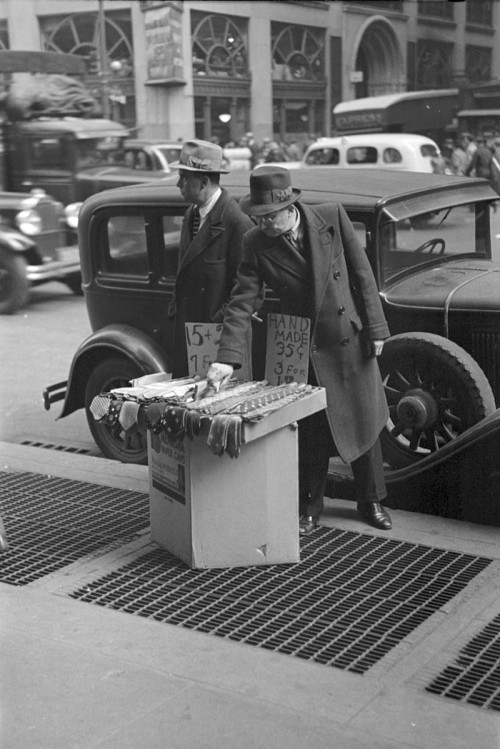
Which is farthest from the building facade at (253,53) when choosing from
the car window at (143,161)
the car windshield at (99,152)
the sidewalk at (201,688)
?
the sidewalk at (201,688)

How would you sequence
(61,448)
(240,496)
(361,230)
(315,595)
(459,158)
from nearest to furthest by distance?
1. (315,595)
2. (240,496)
3. (361,230)
4. (61,448)
5. (459,158)

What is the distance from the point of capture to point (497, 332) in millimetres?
5090

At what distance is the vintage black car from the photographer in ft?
16.6

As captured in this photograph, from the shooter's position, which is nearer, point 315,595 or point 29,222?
point 315,595

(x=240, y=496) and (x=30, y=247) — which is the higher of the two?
(x=30, y=247)

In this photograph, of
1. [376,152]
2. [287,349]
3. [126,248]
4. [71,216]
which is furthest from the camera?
[376,152]

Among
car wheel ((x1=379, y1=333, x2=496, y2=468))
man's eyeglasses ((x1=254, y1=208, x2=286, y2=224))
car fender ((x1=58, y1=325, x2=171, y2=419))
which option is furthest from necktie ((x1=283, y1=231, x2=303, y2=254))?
car fender ((x1=58, y1=325, x2=171, y2=419))

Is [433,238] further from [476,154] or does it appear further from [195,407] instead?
[476,154]

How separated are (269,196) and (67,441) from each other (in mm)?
3276

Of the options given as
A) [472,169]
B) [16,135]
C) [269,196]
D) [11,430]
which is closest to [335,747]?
[269,196]

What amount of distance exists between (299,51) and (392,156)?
8.80 meters

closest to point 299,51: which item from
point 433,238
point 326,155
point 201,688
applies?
point 433,238

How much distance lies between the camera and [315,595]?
412 cm

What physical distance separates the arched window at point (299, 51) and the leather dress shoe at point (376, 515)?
619 cm
